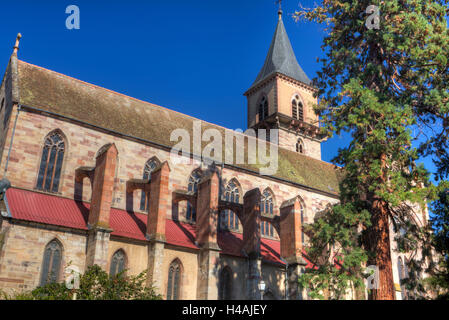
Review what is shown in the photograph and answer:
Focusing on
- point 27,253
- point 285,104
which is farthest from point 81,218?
point 285,104

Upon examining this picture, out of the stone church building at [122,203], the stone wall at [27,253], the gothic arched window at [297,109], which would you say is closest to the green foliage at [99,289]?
the stone wall at [27,253]

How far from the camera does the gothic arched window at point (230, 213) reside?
2877 cm

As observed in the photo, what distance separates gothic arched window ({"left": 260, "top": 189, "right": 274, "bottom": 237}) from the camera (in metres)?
30.8

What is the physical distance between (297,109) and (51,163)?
2936 centimetres

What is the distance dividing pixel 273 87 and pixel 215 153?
60.4 ft

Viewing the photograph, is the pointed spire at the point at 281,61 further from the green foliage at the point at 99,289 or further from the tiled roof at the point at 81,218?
the green foliage at the point at 99,289

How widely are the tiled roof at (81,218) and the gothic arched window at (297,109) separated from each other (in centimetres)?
2226

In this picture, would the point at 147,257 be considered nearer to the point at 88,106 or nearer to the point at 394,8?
the point at 88,106

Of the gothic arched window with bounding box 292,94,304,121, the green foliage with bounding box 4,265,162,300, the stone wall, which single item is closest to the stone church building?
the stone wall

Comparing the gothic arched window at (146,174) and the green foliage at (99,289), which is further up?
the gothic arched window at (146,174)

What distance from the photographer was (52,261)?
19.4 metres

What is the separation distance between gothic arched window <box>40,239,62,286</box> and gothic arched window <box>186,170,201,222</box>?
920 centimetres

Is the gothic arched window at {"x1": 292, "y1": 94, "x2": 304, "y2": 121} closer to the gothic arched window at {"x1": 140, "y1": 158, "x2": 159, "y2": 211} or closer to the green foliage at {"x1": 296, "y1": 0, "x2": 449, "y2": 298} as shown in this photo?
the gothic arched window at {"x1": 140, "y1": 158, "x2": 159, "y2": 211}
